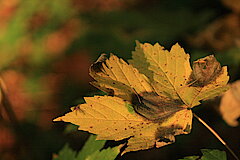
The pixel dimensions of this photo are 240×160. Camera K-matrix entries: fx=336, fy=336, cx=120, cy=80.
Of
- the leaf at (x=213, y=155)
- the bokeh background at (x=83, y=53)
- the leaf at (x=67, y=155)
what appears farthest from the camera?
the bokeh background at (x=83, y=53)

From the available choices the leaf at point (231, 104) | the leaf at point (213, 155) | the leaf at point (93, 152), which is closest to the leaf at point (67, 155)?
the leaf at point (93, 152)

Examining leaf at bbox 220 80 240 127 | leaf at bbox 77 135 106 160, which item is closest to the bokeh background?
leaf at bbox 220 80 240 127

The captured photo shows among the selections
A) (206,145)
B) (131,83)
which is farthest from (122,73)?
(206,145)

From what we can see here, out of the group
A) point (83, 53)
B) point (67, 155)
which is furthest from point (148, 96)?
point (83, 53)

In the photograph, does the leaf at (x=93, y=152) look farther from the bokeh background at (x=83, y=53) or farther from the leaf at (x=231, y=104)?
the leaf at (x=231, y=104)

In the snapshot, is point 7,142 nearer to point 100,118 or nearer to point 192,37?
point 192,37

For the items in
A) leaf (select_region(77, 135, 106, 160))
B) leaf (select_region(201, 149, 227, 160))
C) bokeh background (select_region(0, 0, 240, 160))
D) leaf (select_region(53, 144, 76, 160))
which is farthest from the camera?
bokeh background (select_region(0, 0, 240, 160))

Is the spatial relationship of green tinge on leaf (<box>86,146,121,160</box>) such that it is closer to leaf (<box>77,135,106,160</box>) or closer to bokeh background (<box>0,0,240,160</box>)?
leaf (<box>77,135,106,160</box>)
